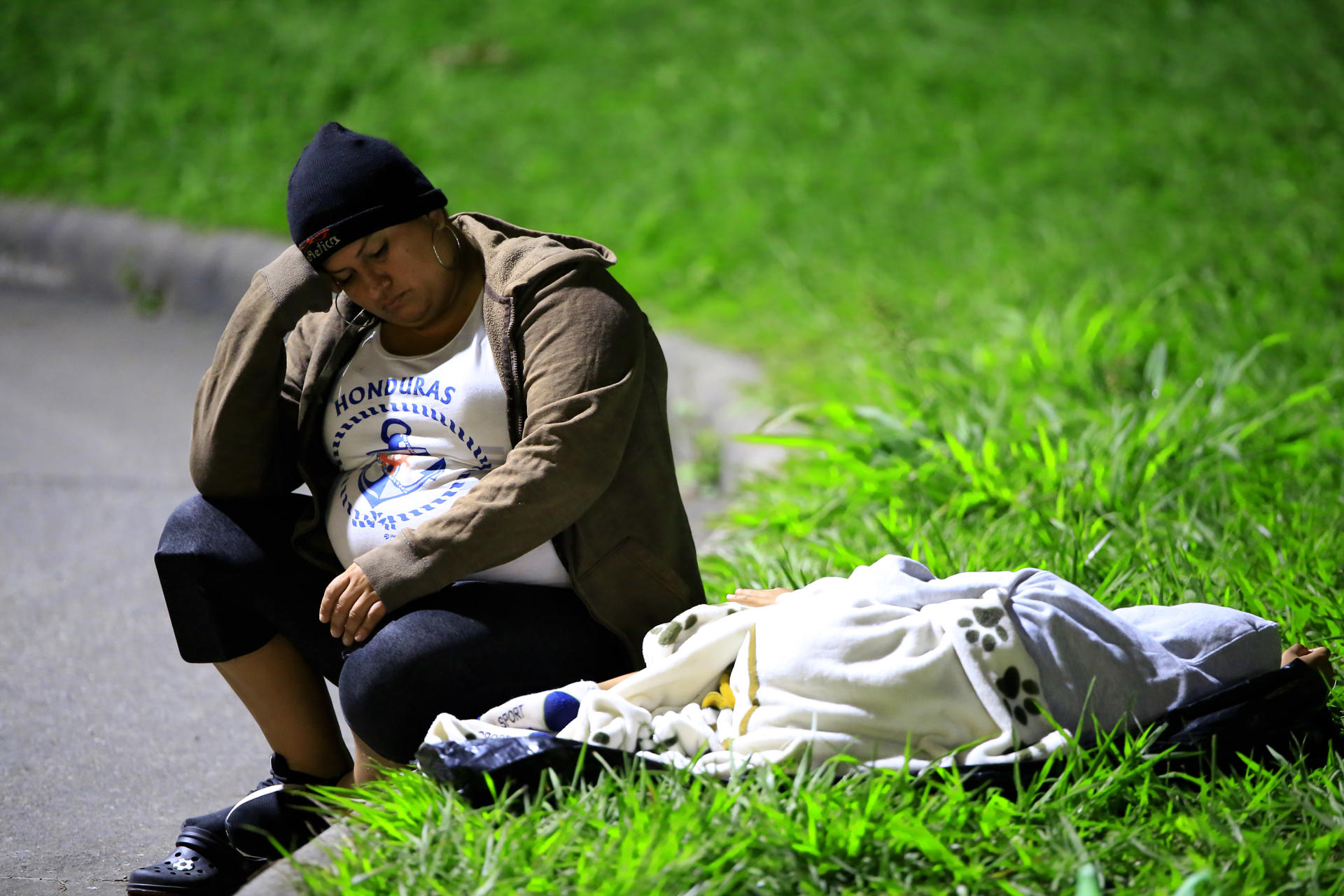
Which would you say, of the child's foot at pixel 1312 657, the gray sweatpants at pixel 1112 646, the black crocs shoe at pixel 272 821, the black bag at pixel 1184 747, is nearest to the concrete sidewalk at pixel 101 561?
the black crocs shoe at pixel 272 821

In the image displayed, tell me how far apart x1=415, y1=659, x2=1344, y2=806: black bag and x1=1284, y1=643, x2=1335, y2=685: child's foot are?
28 mm

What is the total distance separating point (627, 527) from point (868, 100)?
6524 millimetres

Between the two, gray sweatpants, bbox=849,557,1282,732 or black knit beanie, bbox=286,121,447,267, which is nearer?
gray sweatpants, bbox=849,557,1282,732

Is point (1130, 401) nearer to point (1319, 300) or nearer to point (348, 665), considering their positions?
point (1319, 300)

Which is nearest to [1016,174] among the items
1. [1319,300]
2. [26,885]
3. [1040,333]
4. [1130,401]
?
[1319,300]

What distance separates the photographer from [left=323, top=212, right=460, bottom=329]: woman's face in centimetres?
238

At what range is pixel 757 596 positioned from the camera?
8.00 ft

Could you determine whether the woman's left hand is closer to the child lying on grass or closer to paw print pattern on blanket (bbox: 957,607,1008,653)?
the child lying on grass

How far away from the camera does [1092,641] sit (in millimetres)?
2176

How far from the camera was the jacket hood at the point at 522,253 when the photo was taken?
7.86 ft

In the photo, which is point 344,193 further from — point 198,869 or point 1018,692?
point 1018,692

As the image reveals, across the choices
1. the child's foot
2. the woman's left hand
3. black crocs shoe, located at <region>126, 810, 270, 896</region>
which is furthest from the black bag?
black crocs shoe, located at <region>126, 810, 270, 896</region>

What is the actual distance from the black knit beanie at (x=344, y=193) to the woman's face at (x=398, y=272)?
3 centimetres

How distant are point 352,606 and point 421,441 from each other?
1.10 ft
